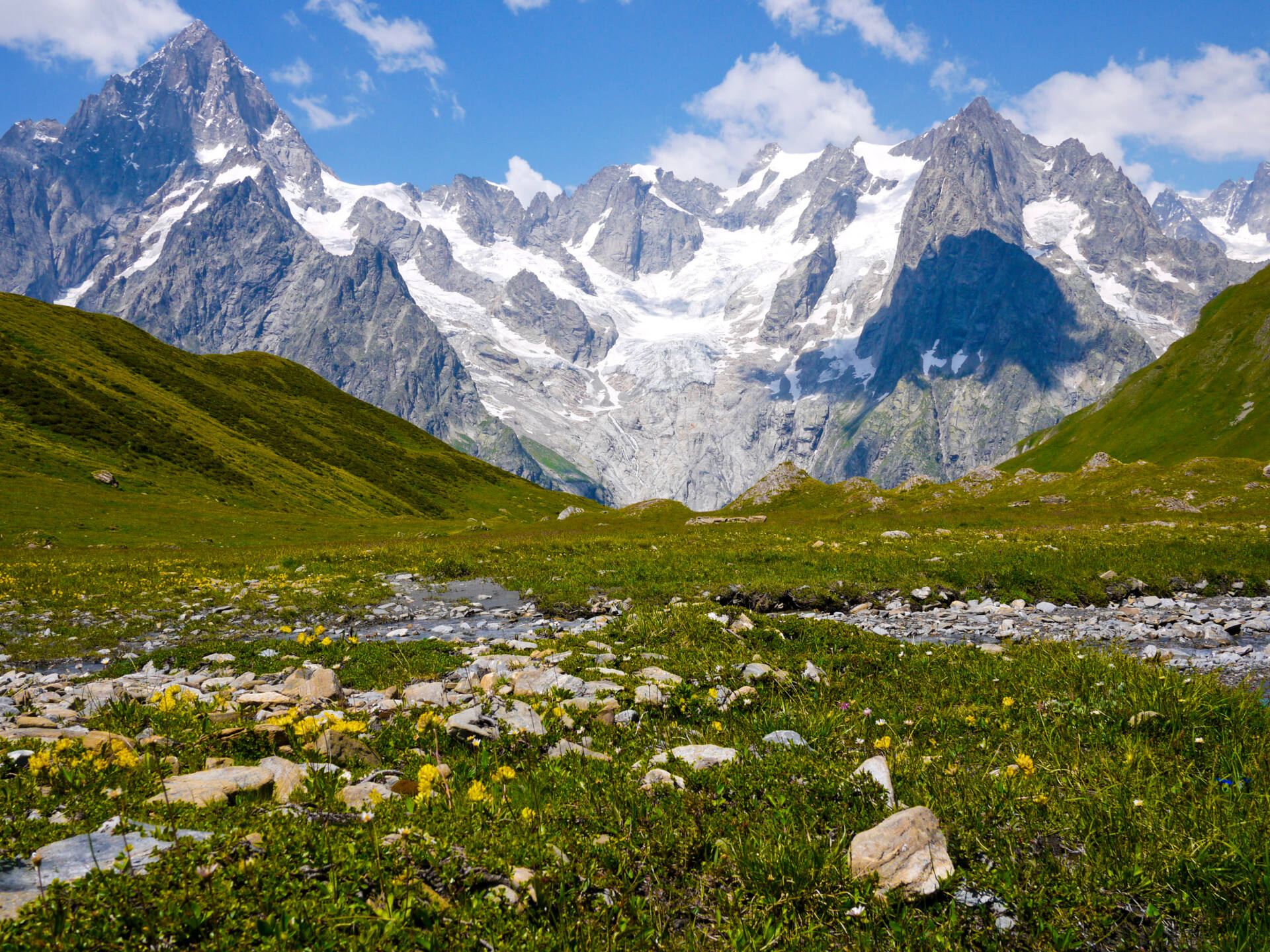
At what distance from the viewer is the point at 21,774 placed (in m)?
5.80

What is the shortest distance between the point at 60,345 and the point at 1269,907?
5238 inches

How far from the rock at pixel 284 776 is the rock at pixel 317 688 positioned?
429cm

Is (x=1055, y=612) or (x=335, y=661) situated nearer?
(x=335, y=661)

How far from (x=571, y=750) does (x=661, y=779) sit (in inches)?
62.2

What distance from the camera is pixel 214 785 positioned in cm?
574

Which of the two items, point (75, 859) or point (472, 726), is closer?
point (75, 859)

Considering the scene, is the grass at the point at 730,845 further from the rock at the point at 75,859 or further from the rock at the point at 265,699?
the rock at the point at 265,699

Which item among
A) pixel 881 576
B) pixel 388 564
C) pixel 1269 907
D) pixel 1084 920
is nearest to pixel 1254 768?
pixel 1269 907

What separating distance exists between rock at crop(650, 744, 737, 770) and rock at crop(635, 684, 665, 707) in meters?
2.12

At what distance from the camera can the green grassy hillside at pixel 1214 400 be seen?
156 metres

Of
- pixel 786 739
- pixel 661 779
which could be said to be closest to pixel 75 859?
pixel 661 779

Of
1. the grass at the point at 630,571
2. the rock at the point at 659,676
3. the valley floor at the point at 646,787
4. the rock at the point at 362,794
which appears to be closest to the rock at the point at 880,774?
the valley floor at the point at 646,787

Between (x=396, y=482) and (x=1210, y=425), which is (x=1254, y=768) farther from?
(x=1210, y=425)

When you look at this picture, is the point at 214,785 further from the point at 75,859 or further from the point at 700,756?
the point at 700,756
